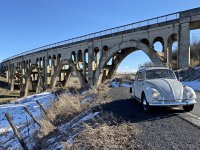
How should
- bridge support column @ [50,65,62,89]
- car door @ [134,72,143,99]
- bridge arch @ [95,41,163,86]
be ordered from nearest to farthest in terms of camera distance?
car door @ [134,72,143,99], bridge arch @ [95,41,163,86], bridge support column @ [50,65,62,89]

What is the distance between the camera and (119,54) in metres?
40.7

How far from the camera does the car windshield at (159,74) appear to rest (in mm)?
10969

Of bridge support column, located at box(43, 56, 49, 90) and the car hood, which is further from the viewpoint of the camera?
bridge support column, located at box(43, 56, 49, 90)

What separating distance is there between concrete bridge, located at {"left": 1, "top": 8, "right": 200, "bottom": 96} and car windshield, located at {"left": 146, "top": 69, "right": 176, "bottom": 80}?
16975mm

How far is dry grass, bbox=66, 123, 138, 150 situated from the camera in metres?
5.90

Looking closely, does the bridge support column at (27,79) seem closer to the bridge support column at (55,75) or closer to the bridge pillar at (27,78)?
the bridge pillar at (27,78)

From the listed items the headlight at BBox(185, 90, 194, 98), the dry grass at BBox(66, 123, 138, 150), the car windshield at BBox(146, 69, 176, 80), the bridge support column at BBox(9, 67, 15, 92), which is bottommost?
the bridge support column at BBox(9, 67, 15, 92)

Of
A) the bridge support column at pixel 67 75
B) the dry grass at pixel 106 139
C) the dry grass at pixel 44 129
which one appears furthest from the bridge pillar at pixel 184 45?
the bridge support column at pixel 67 75

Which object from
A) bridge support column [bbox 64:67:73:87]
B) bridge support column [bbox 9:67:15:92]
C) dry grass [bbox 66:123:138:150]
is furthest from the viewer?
bridge support column [bbox 9:67:15:92]

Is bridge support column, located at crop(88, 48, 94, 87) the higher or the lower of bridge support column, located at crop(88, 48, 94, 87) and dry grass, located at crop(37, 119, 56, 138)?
the higher

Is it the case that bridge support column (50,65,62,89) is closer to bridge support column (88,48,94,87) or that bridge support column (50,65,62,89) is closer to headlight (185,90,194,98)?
bridge support column (88,48,94,87)

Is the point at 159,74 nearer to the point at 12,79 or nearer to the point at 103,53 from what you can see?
the point at 103,53

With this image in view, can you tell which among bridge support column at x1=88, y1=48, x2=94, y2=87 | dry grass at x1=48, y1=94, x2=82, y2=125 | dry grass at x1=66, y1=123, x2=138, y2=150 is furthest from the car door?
bridge support column at x1=88, y1=48, x2=94, y2=87

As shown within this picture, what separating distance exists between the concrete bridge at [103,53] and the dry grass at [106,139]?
21.9 metres
